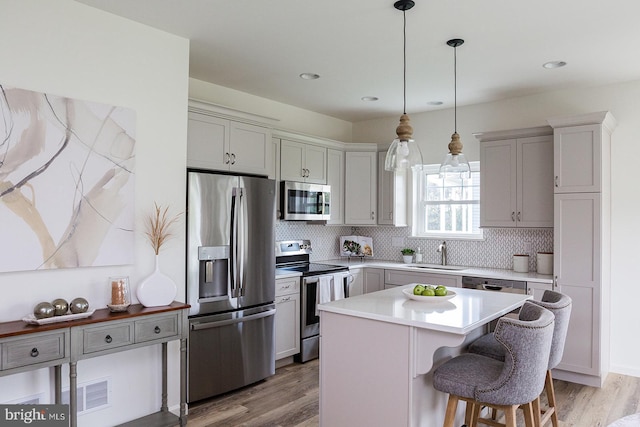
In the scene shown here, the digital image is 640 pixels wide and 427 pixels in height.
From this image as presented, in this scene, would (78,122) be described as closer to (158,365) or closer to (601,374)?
(158,365)

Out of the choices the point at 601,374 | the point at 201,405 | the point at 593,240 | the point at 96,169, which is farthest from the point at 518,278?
the point at 96,169

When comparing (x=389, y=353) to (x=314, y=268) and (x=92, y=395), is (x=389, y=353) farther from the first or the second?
(x=314, y=268)

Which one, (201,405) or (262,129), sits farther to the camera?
(262,129)

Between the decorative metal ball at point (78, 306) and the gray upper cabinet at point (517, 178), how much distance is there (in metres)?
3.78

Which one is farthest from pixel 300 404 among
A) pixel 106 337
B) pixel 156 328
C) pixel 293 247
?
pixel 293 247

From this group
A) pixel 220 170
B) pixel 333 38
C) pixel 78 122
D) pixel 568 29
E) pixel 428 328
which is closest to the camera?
pixel 428 328

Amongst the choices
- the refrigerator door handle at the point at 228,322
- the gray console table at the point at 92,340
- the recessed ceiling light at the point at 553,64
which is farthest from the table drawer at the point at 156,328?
the recessed ceiling light at the point at 553,64

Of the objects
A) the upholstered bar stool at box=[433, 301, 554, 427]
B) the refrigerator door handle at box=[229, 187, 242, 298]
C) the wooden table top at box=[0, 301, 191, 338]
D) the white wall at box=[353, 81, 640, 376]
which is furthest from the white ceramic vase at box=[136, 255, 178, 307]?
the white wall at box=[353, 81, 640, 376]

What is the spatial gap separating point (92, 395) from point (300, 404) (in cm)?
152

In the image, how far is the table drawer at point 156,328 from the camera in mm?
2721

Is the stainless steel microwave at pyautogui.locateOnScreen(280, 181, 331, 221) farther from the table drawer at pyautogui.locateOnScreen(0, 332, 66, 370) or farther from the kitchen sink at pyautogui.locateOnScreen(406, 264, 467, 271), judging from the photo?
the table drawer at pyautogui.locateOnScreen(0, 332, 66, 370)

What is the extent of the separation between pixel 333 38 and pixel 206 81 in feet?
5.32

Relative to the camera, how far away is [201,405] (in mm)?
3471

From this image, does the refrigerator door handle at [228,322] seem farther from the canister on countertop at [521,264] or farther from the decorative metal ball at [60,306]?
the canister on countertop at [521,264]
